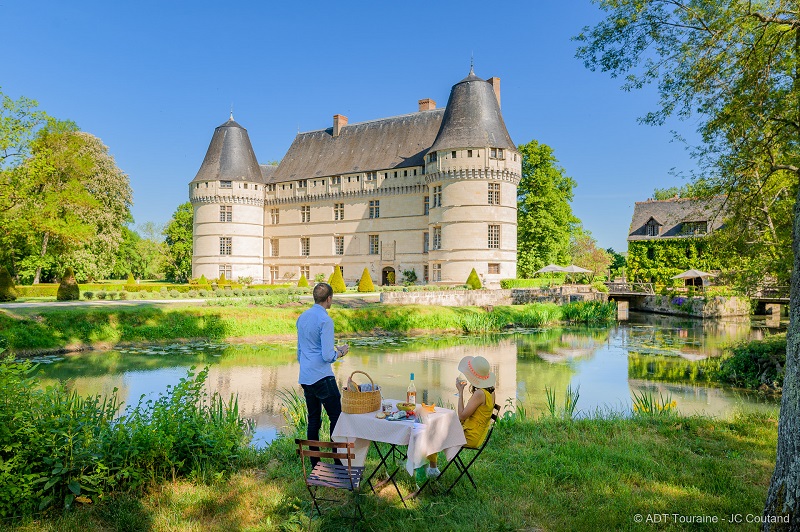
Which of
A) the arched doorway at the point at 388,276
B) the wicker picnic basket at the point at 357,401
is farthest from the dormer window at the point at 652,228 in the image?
the wicker picnic basket at the point at 357,401

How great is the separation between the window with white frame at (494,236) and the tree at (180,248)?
82.7 ft

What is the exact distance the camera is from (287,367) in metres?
11.9

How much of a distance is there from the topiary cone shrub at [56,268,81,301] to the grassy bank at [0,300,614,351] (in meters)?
5.92

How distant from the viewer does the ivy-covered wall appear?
1294 inches

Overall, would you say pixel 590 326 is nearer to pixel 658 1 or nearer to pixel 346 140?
pixel 658 1

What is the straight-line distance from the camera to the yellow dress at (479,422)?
4.09 meters

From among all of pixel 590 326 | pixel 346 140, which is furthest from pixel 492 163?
pixel 346 140

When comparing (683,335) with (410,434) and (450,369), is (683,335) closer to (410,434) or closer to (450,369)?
(450,369)

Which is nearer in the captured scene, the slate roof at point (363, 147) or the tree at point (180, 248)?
the slate roof at point (363, 147)

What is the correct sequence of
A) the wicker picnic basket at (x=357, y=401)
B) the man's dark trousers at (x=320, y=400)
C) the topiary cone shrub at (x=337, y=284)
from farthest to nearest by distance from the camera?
the topiary cone shrub at (x=337, y=284) → the man's dark trousers at (x=320, y=400) → the wicker picnic basket at (x=357, y=401)

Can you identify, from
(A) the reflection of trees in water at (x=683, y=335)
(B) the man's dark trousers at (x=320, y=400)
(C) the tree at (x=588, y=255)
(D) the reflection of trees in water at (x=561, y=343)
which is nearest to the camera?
(B) the man's dark trousers at (x=320, y=400)

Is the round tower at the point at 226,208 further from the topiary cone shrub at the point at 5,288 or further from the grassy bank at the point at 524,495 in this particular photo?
the grassy bank at the point at 524,495

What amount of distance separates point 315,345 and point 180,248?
41879 millimetres

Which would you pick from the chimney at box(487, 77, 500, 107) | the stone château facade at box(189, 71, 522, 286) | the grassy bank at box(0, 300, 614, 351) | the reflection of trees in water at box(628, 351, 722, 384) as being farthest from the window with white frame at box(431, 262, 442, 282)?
the reflection of trees in water at box(628, 351, 722, 384)
